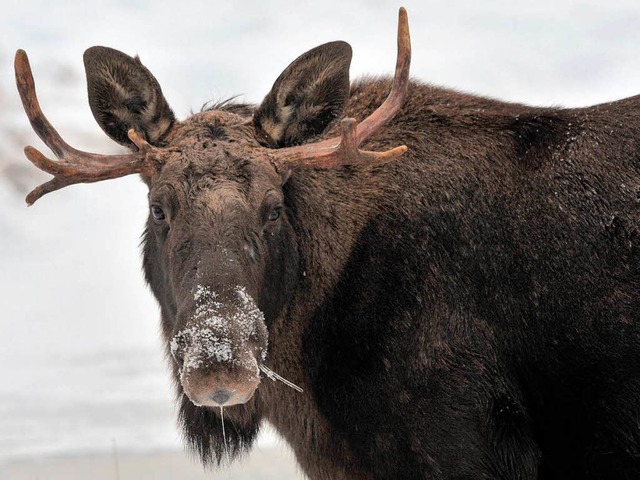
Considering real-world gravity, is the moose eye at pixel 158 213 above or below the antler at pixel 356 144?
below

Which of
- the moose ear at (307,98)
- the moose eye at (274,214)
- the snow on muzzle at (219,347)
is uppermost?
the moose ear at (307,98)

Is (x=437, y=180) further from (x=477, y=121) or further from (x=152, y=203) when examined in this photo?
(x=152, y=203)

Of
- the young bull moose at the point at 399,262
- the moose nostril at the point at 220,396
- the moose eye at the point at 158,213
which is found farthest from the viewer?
the moose eye at the point at 158,213

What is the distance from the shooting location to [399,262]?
7227 millimetres

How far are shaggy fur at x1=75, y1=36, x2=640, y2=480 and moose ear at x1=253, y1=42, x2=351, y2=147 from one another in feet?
0.06

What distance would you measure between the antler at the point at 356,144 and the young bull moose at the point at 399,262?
2 centimetres

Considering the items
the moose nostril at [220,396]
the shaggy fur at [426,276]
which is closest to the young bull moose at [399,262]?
the shaggy fur at [426,276]

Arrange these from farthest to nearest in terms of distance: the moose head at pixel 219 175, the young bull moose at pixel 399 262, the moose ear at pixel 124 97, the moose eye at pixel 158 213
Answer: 1. the moose ear at pixel 124 97
2. the moose eye at pixel 158 213
3. the young bull moose at pixel 399 262
4. the moose head at pixel 219 175

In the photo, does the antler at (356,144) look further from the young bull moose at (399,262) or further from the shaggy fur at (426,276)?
the shaggy fur at (426,276)

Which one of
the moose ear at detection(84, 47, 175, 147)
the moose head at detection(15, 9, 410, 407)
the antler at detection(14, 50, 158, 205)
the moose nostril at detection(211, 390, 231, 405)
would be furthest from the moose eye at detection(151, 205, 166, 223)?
the moose nostril at detection(211, 390, 231, 405)

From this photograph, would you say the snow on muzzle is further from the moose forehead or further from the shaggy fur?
the moose forehead

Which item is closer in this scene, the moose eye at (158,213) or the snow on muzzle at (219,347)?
the snow on muzzle at (219,347)

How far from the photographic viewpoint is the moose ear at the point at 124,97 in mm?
7445

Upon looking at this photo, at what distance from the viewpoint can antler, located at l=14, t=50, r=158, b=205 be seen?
23.3 feet
